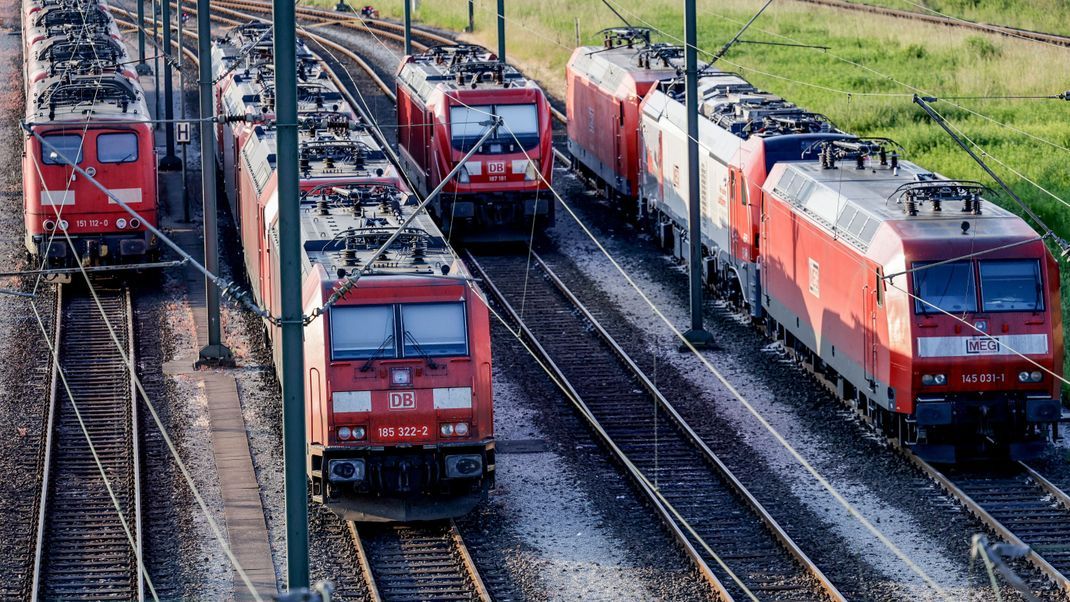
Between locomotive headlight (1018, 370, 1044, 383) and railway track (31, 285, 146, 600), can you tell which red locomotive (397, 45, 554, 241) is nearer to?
railway track (31, 285, 146, 600)

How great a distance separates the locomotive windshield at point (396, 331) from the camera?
1967cm

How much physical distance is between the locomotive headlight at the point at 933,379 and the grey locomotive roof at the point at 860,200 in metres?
1.71

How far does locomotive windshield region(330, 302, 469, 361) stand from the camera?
774 inches

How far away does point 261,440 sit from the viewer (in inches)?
934

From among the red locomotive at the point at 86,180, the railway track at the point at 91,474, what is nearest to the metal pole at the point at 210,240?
the railway track at the point at 91,474

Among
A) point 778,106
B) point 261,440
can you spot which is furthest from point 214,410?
point 778,106

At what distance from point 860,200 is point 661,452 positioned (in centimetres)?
428

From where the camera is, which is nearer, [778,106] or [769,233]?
[769,233]

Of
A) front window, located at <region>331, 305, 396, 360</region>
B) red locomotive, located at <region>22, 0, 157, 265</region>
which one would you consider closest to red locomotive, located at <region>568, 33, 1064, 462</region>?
front window, located at <region>331, 305, 396, 360</region>

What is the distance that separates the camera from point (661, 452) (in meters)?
23.4

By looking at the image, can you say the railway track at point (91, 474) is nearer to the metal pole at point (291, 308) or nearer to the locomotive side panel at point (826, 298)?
the metal pole at point (291, 308)

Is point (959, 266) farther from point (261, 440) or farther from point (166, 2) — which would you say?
point (166, 2)

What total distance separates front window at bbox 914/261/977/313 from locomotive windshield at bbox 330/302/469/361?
5793mm

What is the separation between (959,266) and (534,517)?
19.8ft
